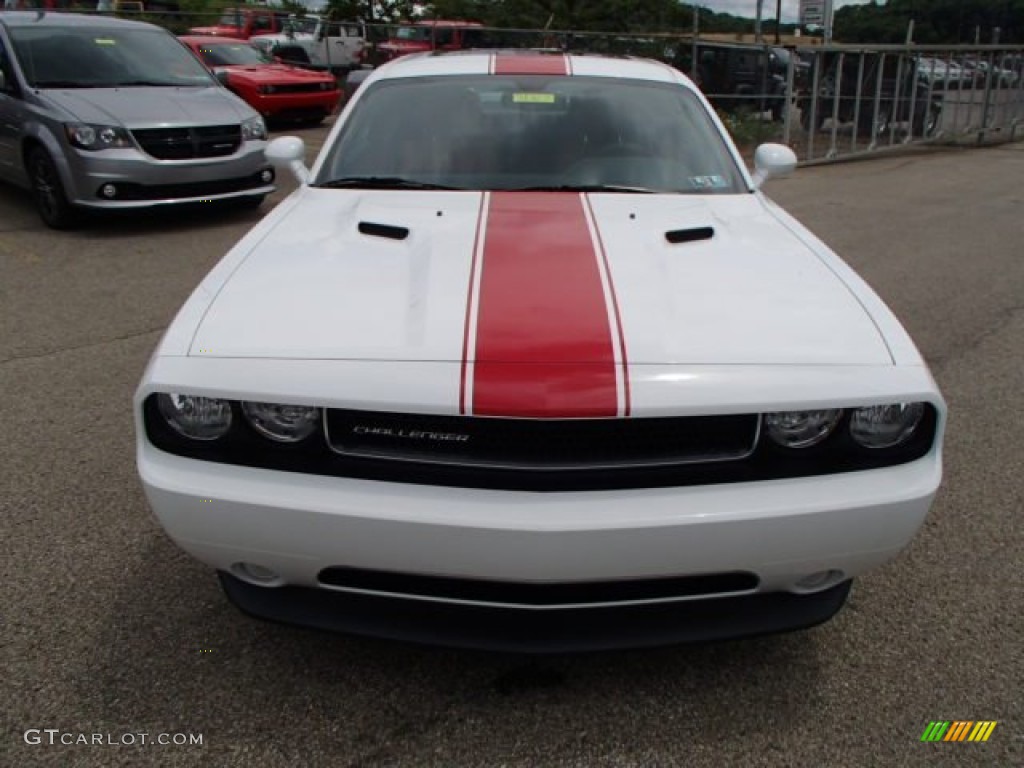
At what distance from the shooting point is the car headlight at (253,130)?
8.06m

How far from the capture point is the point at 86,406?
4027 mm

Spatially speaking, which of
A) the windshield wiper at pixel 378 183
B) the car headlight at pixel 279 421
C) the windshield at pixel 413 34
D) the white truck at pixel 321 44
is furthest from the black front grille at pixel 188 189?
the windshield at pixel 413 34

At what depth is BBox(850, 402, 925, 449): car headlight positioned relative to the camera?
202 centimetres

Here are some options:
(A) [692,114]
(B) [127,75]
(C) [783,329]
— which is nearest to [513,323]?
(C) [783,329]

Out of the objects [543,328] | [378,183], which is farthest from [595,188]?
[543,328]

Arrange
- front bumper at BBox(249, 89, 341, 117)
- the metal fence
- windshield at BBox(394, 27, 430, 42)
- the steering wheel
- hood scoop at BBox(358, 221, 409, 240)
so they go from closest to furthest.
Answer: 1. hood scoop at BBox(358, 221, 409, 240)
2. the steering wheel
3. the metal fence
4. front bumper at BBox(249, 89, 341, 117)
5. windshield at BBox(394, 27, 430, 42)

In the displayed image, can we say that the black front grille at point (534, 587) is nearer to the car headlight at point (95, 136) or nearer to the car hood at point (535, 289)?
the car hood at point (535, 289)

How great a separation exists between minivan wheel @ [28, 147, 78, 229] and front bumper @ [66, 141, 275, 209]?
0.22 m

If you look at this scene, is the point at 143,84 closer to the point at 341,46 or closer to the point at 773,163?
the point at 773,163

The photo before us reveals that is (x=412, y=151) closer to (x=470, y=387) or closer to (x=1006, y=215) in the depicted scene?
(x=470, y=387)

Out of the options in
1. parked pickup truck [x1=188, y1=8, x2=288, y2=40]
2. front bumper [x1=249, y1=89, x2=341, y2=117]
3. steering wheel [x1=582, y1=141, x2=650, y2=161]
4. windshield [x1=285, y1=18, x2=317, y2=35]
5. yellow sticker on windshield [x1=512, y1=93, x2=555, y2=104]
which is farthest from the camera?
parked pickup truck [x1=188, y1=8, x2=288, y2=40]

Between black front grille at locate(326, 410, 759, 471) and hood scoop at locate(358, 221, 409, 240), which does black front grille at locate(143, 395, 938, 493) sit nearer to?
black front grille at locate(326, 410, 759, 471)

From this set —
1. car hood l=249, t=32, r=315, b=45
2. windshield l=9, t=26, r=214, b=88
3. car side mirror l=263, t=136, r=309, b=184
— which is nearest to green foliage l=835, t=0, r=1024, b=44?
car hood l=249, t=32, r=315, b=45

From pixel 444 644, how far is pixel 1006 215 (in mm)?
9619
